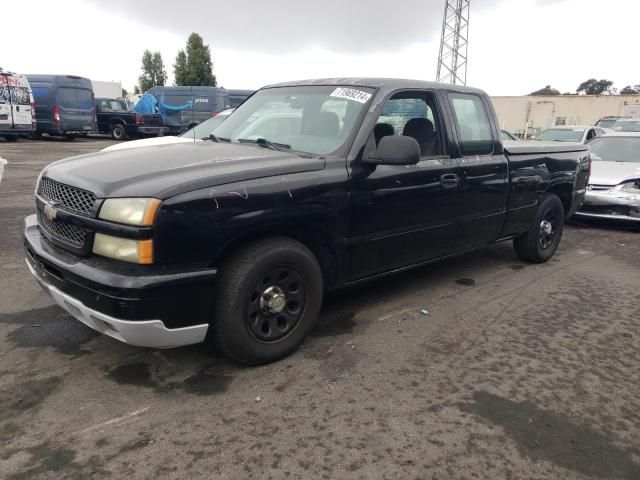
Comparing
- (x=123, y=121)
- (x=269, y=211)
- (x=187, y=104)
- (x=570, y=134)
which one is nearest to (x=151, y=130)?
(x=187, y=104)

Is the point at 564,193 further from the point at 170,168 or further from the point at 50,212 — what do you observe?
the point at 50,212

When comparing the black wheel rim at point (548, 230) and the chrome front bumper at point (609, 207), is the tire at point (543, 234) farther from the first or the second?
the chrome front bumper at point (609, 207)

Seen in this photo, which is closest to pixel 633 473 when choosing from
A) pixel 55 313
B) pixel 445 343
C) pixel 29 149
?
pixel 445 343

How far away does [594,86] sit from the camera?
8481cm

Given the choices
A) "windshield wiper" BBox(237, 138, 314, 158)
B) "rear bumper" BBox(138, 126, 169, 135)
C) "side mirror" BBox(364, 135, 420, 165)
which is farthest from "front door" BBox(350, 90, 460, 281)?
"rear bumper" BBox(138, 126, 169, 135)

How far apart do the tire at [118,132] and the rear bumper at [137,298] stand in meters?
21.4

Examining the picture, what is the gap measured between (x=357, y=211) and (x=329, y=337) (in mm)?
920

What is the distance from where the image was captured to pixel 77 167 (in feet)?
9.86

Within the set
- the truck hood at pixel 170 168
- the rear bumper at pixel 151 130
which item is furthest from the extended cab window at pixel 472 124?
the rear bumper at pixel 151 130

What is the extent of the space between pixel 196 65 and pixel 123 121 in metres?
24.3

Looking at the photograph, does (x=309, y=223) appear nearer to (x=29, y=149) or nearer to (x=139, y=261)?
(x=139, y=261)

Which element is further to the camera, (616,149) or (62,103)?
(62,103)

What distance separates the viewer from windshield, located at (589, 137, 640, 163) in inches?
336

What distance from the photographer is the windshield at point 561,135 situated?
37.8ft
